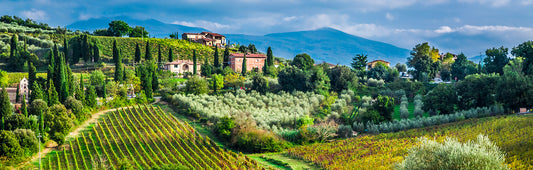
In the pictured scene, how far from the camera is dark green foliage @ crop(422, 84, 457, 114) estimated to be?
44.4m

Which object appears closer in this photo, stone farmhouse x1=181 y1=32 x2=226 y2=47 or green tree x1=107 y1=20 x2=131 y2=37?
green tree x1=107 y1=20 x2=131 y2=37

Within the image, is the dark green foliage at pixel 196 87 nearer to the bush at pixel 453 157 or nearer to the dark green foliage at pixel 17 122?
the dark green foliage at pixel 17 122

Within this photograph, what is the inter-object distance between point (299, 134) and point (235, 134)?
17.8 ft

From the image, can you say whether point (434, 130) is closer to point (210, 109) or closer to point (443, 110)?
point (443, 110)

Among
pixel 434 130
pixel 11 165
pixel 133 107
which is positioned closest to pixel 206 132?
pixel 133 107

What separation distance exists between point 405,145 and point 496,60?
42523 mm

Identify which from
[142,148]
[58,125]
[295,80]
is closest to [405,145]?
[142,148]

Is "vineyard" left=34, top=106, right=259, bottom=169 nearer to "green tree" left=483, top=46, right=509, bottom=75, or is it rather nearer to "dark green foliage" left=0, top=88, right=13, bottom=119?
"dark green foliage" left=0, top=88, right=13, bottom=119

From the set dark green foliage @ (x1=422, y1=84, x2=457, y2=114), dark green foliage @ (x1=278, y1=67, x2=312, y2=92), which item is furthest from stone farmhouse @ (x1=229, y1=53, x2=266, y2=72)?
dark green foliage @ (x1=422, y1=84, x2=457, y2=114)

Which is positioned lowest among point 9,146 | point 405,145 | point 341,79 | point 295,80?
point 405,145

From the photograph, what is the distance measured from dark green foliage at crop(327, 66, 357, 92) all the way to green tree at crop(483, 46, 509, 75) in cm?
2166

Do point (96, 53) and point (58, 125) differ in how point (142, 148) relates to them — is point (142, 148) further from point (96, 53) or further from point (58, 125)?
point (96, 53)

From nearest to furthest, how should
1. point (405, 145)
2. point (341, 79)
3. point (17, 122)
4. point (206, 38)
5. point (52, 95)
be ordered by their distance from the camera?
1. point (405, 145)
2. point (17, 122)
3. point (52, 95)
4. point (341, 79)
5. point (206, 38)

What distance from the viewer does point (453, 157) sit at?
58.3ft
